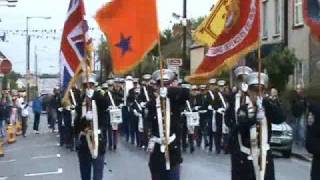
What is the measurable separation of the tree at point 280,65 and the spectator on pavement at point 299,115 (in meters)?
4.62

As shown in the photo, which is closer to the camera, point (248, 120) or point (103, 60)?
point (248, 120)

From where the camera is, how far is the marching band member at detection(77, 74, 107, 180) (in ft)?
33.8

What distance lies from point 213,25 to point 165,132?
189 cm

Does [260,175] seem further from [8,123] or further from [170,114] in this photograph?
[8,123]

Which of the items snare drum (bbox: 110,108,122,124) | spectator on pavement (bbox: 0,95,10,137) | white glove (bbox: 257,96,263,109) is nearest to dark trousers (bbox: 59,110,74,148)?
snare drum (bbox: 110,108,122,124)

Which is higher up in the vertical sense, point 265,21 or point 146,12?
point 265,21

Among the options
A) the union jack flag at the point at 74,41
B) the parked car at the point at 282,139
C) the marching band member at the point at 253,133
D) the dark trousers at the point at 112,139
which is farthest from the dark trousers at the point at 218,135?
the marching band member at the point at 253,133

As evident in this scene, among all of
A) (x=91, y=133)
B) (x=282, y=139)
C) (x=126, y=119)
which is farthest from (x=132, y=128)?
(x=91, y=133)

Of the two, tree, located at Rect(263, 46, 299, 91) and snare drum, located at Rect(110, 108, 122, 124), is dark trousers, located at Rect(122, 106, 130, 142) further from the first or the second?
tree, located at Rect(263, 46, 299, 91)

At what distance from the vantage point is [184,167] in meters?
17.1

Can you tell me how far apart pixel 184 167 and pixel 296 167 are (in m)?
2.67

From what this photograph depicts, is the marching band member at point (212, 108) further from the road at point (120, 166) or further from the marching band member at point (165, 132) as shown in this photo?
the marching band member at point (165, 132)

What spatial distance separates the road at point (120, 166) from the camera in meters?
15.5

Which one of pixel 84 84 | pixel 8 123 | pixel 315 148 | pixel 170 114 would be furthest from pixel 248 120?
pixel 8 123
